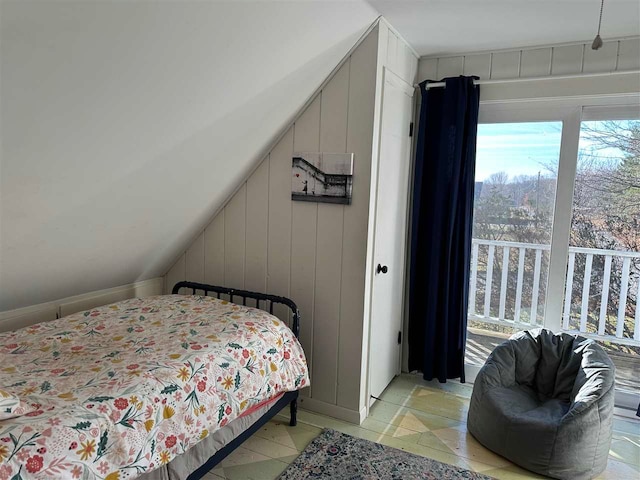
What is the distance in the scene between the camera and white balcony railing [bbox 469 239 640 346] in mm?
3160

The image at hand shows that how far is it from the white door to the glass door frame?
2.12ft

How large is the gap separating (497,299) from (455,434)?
111 centimetres

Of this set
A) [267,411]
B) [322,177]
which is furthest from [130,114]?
[267,411]

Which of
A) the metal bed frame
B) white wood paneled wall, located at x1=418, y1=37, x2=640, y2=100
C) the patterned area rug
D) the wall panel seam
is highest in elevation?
white wood paneled wall, located at x1=418, y1=37, x2=640, y2=100

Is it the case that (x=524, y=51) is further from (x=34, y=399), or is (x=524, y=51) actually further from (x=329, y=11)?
(x=34, y=399)

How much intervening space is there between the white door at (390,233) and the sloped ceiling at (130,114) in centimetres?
52

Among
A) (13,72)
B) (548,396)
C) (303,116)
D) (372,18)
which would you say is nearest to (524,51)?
(372,18)

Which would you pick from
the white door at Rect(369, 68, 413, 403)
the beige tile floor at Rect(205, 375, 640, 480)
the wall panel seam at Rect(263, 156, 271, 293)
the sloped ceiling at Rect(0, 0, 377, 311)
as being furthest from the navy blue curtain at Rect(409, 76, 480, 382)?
the wall panel seam at Rect(263, 156, 271, 293)

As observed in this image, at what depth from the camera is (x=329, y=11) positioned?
7.06 ft

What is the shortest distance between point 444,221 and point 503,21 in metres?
1.25

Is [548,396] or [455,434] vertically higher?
[548,396]

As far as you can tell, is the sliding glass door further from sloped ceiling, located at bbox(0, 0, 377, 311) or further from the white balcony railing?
sloped ceiling, located at bbox(0, 0, 377, 311)

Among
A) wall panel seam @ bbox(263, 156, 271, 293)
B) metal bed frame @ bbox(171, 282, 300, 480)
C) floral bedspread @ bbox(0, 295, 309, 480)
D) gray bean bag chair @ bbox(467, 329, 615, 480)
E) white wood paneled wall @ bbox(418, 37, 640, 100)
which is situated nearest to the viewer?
floral bedspread @ bbox(0, 295, 309, 480)

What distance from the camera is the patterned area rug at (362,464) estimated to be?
7.54 feet
